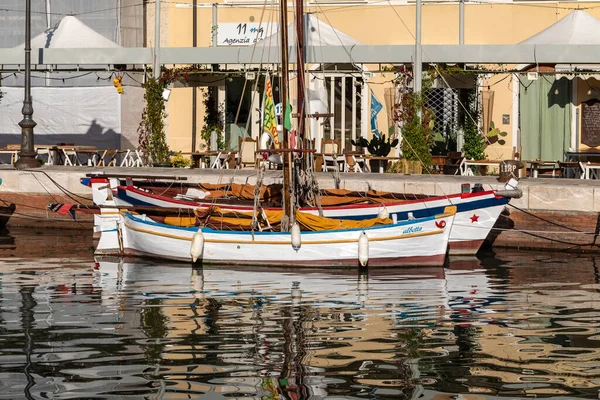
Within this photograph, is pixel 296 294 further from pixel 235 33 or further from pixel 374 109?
pixel 235 33

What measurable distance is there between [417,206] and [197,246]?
450cm

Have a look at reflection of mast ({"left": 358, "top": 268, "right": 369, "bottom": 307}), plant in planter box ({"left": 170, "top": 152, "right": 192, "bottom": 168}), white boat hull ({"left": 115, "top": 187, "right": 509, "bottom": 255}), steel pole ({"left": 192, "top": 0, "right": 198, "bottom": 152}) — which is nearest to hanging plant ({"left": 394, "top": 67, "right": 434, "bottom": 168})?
white boat hull ({"left": 115, "top": 187, "right": 509, "bottom": 255})

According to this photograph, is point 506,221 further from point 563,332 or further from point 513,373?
point 513,373

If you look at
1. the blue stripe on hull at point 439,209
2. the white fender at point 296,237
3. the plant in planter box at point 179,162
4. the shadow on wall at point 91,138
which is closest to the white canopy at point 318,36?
the plant in planter box at point 179,162

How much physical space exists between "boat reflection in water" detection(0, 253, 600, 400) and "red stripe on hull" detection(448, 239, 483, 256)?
4.60ft

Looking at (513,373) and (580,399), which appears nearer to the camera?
(580,399)

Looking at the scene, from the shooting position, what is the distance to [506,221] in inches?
1006

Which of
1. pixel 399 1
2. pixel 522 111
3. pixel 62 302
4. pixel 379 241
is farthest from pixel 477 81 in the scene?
pixel 62 302

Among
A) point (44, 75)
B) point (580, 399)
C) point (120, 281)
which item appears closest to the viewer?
point (580, 399)

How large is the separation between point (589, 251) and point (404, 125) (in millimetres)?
6019

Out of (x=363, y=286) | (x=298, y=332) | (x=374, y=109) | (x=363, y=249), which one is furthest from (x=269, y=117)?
(x=298, y=332)

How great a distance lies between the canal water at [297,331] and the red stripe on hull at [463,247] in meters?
1.07

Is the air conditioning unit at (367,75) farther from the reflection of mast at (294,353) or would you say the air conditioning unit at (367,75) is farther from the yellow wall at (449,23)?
the reflection of mast at (294,353)

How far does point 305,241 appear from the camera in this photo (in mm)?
22781
